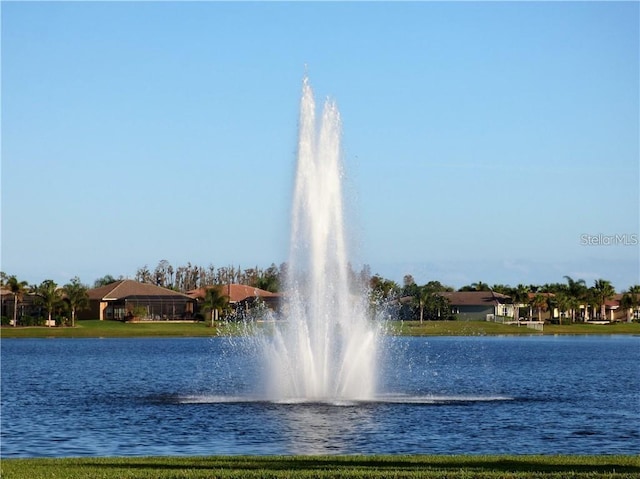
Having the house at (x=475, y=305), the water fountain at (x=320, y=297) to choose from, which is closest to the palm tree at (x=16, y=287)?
the house at (x=475, y=305)

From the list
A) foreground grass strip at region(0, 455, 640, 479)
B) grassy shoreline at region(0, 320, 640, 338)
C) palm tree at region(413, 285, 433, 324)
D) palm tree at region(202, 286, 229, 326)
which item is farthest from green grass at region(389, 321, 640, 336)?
foreground grass strip at region(0, 455, 640, 479)

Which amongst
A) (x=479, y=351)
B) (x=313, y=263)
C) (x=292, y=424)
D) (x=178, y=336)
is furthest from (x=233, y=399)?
(x=178, y=336)

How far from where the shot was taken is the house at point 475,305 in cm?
16050

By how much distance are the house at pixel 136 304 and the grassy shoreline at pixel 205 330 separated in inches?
230

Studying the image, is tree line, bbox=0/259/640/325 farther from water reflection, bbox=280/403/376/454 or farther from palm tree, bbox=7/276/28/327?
water reflection, bbox=280/403/376/454

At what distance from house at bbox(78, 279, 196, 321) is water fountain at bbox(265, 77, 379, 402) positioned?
102 metres

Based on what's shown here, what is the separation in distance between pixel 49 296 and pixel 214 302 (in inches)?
813

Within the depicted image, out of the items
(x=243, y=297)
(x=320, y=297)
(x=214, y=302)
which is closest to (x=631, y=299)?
(x=243, y=297)

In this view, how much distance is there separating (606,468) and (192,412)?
19.0 metres

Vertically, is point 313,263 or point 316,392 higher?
point 313,263

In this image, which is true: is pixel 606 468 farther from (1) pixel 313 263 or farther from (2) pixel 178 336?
(2) pixel 178 336

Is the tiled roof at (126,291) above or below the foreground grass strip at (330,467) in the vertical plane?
above

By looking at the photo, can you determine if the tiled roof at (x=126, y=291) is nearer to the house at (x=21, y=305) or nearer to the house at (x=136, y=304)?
the house at (x=136, y=304)

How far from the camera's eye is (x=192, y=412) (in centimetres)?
3703
